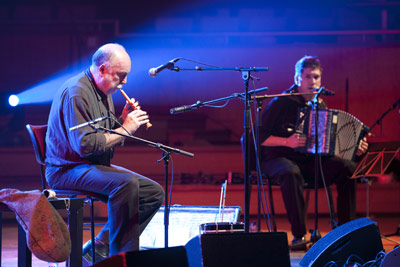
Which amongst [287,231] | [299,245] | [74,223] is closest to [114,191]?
[74,223]

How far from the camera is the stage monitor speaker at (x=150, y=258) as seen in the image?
1.84 metres

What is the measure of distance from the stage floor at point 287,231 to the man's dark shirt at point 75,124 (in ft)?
2.88

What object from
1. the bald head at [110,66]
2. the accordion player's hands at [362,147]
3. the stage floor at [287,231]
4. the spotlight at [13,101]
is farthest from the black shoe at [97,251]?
the accordion player's hands at [362,147]

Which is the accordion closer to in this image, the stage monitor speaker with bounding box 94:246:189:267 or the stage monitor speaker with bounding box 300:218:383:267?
the stage monitor speaker with bounding box 300:218:383:267

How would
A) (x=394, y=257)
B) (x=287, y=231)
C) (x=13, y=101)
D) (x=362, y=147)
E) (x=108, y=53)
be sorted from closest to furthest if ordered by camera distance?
1. (x=394, y=257)
2. (x=108, y=53)
3. (x=13, y=101)
4. (x=362, y=147)
5. (x=287, y=231)

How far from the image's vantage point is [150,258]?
1897 millimetres

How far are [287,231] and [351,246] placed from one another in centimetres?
224

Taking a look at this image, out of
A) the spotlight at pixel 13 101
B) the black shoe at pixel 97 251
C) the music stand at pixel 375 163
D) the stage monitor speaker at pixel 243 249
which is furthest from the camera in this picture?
the music stand at pixel 375 163

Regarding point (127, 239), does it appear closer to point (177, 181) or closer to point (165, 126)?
point (177, 181)

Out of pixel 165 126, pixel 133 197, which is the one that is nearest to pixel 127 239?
pixel 133 197

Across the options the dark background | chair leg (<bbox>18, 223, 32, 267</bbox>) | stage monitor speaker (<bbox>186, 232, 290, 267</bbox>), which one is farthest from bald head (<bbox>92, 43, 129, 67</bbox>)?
the dark background

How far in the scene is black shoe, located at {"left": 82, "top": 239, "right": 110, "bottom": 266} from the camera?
3.23 meters

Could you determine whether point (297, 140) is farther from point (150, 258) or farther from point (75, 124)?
point (150, 258)

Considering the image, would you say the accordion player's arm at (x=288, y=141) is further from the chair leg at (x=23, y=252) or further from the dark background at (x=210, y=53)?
the chair leg at (x=23, y=252)
